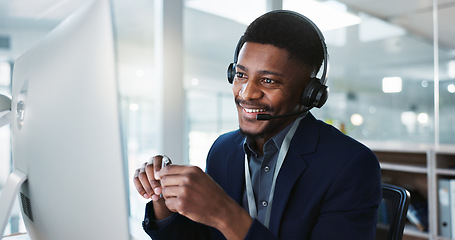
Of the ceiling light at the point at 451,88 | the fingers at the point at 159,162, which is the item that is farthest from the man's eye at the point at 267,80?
the ceiling light at the point at 451,88

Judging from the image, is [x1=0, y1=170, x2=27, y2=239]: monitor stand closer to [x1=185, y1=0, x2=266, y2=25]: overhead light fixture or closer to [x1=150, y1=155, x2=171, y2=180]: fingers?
[x1=150, y1=155, x2=171, y2=180]: fingers

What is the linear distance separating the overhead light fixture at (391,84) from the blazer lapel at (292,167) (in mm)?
3701

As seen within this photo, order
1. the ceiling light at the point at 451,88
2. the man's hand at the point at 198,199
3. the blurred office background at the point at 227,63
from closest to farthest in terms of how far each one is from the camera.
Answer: the man's hand at the point at 198,199
the blurred office background at the point at 227,63
the ceiling light at the point at 451,88

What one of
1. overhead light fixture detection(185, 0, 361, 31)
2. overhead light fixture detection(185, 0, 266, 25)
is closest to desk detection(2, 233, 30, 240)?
overhead light fixture detection(185, 0, 361, 31)

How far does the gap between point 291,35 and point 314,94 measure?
0.55 feet

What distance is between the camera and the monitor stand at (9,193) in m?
0.68

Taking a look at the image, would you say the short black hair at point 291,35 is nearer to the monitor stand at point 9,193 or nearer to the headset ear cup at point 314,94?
the headset ear cup at point 314,94

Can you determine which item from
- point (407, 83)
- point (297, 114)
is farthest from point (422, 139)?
point (297, 114)

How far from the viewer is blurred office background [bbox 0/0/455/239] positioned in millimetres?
2709

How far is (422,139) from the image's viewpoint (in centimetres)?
401

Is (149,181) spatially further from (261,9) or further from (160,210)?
(261,9)

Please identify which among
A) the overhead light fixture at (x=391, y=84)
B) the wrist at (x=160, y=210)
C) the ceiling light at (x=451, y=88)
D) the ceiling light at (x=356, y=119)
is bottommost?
the wrist at (x=160, y=210)

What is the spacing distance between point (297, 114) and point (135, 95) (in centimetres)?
216

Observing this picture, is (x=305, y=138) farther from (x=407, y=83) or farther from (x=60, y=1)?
(x=407, y=83)
